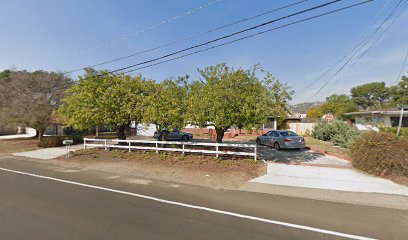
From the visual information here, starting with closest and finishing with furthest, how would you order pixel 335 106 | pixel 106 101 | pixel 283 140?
1. pixel 106 101
2. pixel 283 140
3. pixel 335 106

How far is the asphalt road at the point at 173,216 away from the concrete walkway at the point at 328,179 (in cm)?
149

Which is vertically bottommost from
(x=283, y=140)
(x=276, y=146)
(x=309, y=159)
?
(x=309, y=159)

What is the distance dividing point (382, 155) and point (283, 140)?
591cm

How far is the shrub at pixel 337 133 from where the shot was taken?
48.2 ft

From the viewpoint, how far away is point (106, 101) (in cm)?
1221

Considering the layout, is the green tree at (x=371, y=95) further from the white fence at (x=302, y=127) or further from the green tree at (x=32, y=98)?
the green tree at (x=32, y=98)

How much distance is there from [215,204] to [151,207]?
5.39ft

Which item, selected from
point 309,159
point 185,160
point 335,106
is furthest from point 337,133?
point 335,106

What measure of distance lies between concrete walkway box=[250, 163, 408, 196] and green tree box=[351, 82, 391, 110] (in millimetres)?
66832

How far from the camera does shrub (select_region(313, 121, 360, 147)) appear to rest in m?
14.7

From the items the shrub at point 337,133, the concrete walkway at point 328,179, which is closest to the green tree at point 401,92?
the shrub at point 337,133

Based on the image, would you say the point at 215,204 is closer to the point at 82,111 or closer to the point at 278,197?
the point at 278,197

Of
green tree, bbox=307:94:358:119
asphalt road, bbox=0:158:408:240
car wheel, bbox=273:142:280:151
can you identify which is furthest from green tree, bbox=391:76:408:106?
asphalt road, bbox=0:158:408:240

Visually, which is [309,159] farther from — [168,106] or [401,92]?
[401,92]
